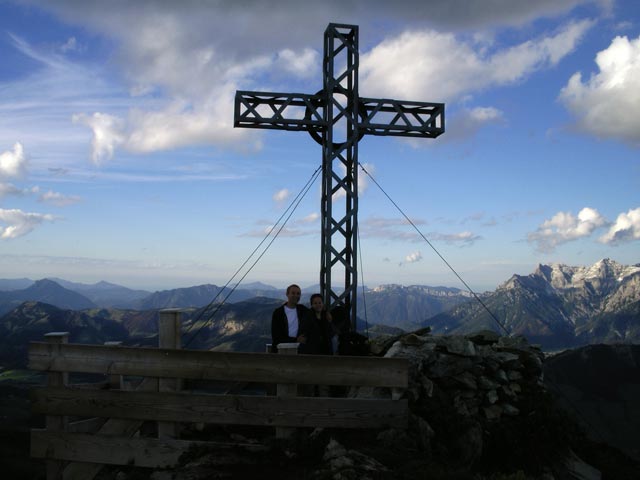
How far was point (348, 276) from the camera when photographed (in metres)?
14.0

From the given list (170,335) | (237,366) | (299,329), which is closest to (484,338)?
(299,329)

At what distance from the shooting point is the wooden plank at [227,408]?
8086 mm

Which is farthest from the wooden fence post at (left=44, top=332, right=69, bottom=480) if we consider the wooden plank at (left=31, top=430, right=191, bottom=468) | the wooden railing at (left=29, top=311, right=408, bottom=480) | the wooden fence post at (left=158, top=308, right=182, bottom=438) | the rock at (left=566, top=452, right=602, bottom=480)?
the rock at (left=566, top=452, right=602, bottom=480)

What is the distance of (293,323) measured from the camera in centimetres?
1048

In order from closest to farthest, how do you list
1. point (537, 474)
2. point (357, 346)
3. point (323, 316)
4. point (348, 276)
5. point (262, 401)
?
1. point (262, 401)
2. point (537, 474)
3. point (323, 316)
4. point (357, 346)
5. point (348, 276)

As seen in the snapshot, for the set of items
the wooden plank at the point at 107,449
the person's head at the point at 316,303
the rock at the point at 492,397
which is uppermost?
the person's head at the point at 316,303

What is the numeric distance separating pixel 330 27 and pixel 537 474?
10.9 metres

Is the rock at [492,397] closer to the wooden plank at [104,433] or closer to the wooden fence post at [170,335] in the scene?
the wooden fence post at [170,335]

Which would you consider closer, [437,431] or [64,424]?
[64,424]

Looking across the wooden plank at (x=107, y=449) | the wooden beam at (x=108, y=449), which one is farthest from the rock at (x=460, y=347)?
the wooden plank at (x=107, y=449)

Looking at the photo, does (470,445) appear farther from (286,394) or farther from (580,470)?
(286,394)

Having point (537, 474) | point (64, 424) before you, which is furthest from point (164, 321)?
point (537, 474)

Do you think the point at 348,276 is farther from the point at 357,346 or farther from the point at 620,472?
the point at 620,472

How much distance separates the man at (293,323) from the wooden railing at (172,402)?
A: 6.08 feet
